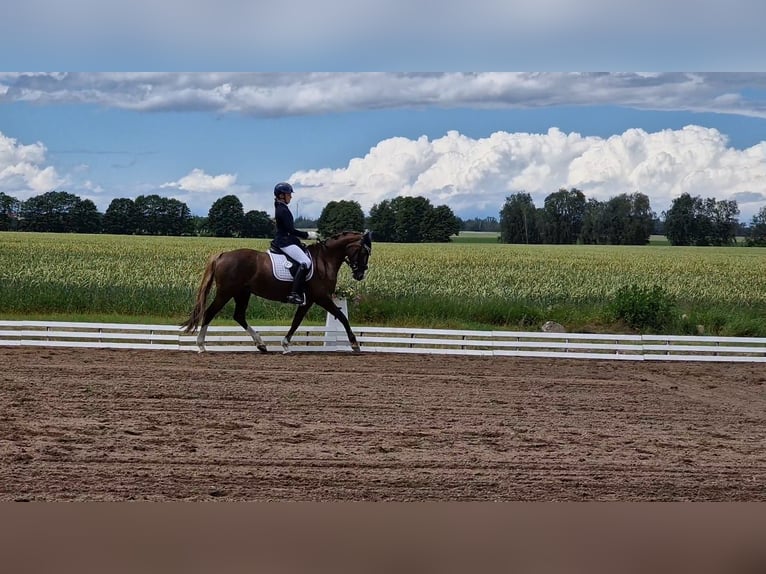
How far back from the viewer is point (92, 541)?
4.59 m

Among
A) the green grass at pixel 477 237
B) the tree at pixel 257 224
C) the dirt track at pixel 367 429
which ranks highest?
the tree at pixel 257 224

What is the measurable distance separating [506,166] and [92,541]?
271 inches

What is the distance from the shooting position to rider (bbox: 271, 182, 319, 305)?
9883mm

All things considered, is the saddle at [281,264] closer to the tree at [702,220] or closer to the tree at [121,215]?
the tree at [121,215]

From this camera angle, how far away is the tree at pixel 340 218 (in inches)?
416

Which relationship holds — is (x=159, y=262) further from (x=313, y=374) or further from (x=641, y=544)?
(x=641, y=544)

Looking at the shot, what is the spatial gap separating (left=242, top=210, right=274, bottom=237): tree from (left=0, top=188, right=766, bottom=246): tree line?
11 millimetres

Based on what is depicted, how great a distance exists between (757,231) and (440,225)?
371cm

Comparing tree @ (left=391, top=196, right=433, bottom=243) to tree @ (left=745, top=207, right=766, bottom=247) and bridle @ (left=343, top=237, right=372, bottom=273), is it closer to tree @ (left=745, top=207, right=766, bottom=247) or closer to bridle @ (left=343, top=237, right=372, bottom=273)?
bridle @ (left=343, top=237, right=372, bottom=273)

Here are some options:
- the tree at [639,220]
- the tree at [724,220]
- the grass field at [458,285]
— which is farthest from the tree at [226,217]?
the tree at [724,220]

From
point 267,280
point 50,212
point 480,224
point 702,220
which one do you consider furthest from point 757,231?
point 50,212

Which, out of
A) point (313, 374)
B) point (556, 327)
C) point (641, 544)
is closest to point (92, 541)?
point (641, 544)

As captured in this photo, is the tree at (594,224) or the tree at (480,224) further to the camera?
the tree at (594,224)

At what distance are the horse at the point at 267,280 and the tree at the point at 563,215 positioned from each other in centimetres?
213
